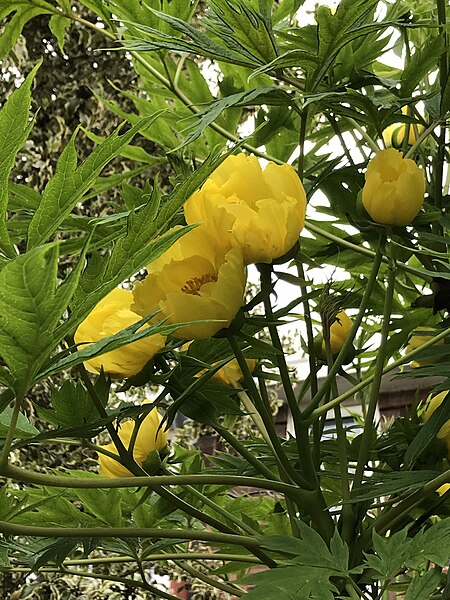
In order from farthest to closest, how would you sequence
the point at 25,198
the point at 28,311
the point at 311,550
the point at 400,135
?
the point at 400,135 < the point at 25,198 < the point at 311,550 < the point at 28,311

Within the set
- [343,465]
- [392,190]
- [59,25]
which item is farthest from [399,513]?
[59,25]

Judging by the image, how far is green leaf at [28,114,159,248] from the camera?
192 millimetres

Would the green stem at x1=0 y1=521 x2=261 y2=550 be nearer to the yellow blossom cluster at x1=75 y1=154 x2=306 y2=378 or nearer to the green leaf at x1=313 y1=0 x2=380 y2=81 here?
the yellow blossom cluster at x1=75 y1=154 x2=306 y2=378

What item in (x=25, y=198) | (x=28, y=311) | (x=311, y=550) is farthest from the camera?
(x=25, y=198)

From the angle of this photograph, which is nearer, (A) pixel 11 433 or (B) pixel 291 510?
(A) pixel 11 433

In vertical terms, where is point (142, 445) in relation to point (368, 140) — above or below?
below

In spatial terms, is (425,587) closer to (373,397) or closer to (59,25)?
(373,397)

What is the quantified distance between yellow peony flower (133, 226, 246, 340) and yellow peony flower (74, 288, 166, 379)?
0.05 feet

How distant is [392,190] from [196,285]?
10 cm

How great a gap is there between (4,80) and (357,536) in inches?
70.8

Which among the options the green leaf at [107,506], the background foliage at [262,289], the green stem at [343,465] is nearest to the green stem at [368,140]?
the background foliage at [262,289]

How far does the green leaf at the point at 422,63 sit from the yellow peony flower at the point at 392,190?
5 centimetres

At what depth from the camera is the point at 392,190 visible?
0.33m

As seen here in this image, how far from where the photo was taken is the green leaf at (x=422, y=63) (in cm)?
36
